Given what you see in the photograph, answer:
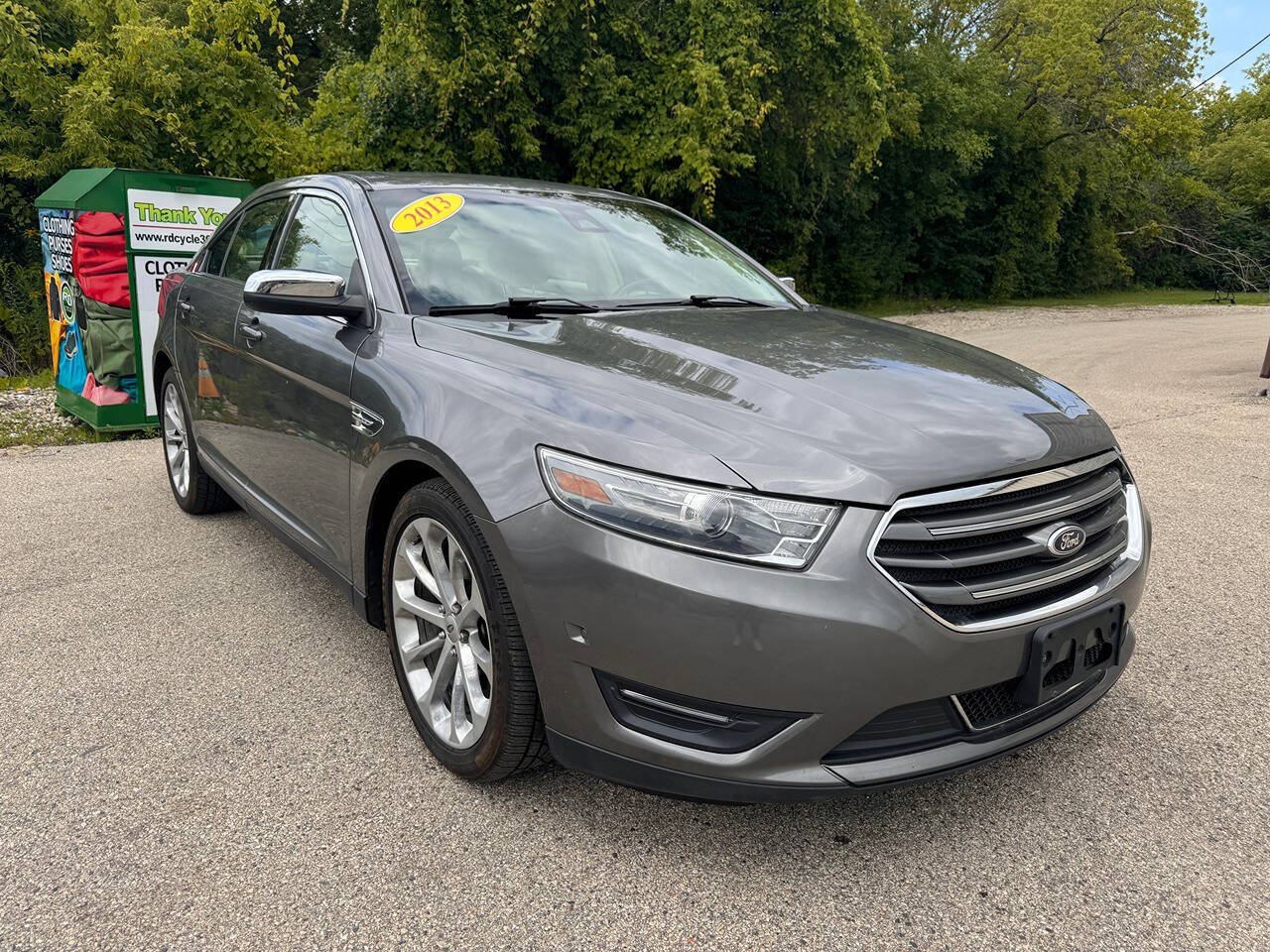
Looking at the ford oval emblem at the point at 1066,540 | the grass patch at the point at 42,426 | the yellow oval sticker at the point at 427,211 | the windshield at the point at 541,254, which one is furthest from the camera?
the grass patch at the point at 42,426

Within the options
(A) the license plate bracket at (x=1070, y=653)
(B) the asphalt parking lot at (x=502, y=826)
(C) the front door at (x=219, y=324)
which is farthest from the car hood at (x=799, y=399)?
(C) the front door at (x=219, y=324)

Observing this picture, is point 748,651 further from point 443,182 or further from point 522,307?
point 443,182

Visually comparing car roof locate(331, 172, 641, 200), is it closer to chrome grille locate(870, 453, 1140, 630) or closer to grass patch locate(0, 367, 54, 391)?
chrome grille locate(870, 453, 1140, 630)

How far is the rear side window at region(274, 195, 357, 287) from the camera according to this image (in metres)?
3.14

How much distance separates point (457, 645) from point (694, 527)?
0.86 metres

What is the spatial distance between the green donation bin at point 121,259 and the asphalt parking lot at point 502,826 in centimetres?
372

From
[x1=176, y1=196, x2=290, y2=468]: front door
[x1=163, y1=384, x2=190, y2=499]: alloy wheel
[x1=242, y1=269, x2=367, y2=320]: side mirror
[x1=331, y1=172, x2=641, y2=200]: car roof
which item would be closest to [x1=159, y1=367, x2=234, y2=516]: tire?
[x1=163, y1=384, x2=190, y2=499]: alloy wheel

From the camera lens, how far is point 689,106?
41.3 feet

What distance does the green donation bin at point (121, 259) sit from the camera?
21.6ft

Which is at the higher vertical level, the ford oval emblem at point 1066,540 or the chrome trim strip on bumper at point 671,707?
the ford oval emblem at point 1066,540

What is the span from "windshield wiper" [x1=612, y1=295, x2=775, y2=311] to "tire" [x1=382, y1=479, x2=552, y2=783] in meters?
1.04

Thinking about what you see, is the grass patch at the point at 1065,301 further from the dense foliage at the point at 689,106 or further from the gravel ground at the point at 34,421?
the gravel ground at the point at 34,421

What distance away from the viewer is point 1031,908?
1.99 metres

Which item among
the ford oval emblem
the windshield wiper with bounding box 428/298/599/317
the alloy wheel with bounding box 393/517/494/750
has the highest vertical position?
the windshield wiper with bounding box 428/298/599/317
